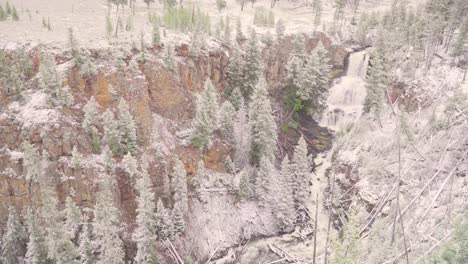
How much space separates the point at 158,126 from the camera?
38.0m

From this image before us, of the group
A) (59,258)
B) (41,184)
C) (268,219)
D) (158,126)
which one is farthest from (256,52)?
(59,258)

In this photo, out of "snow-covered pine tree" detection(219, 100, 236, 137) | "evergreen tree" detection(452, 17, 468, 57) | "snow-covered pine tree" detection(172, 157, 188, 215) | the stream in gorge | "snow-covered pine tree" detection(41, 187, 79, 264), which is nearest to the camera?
"snow-covered pine tree" detection(41, 187, 79, 264)

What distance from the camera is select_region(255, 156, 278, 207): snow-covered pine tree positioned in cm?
3706

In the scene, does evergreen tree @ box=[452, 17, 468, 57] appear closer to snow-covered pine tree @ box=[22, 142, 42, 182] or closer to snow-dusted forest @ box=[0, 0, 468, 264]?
snow-dusted forest @ box=[0, 0, 468, 264]

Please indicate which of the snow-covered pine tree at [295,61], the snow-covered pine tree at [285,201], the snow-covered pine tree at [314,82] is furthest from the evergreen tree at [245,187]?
the snow-covered pine tree at [295,61]

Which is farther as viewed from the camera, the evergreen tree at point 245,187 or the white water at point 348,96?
the white water at point 348,96

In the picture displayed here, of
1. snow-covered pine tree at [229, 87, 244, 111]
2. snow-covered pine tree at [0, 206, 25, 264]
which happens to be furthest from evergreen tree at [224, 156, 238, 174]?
snow-covered pine tree at [0, 206, 25, 264]

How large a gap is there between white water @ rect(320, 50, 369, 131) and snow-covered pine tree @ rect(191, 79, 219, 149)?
18.4 metres

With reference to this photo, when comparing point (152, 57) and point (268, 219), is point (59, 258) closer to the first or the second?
point (268, 219)

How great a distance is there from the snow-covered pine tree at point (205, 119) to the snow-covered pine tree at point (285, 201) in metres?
8.43

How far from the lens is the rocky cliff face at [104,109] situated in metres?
31.9

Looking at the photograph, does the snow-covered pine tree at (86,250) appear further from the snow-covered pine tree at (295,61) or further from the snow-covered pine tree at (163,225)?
the snow-covered pine tree at (295,61)

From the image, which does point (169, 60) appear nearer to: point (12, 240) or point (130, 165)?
point (130, 165)

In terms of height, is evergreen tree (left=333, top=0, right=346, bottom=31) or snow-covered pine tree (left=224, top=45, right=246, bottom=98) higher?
evergreen tree (left=333, top=0, right=346, bottom=31)
